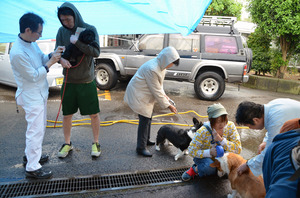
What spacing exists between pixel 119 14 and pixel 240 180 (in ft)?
8.52

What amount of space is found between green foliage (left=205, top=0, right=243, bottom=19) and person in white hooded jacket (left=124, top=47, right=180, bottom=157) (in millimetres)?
13769

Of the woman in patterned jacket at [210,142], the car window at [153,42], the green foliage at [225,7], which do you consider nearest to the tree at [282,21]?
the car window at [153,42]

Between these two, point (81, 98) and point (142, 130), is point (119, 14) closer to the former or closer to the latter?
point (81, 98)

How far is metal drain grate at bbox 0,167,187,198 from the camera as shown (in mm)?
2855

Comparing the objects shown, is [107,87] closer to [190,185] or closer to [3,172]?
[3,172]

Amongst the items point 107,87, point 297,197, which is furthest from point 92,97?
point 107,87

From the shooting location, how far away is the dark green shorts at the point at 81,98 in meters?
3.39

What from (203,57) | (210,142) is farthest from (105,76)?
(210,142)

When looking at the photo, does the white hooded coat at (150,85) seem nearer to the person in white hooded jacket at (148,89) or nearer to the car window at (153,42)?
the person in white hooded jacket at (148,89)

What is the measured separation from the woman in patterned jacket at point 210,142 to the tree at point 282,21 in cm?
770

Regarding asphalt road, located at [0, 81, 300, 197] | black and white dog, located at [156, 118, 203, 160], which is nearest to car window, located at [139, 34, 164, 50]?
asphalt road, located at [0, 81, 300, 197]

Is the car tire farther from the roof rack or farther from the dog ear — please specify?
the dog ear

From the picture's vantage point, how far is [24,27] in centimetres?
266

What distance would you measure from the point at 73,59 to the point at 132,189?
191 cm
